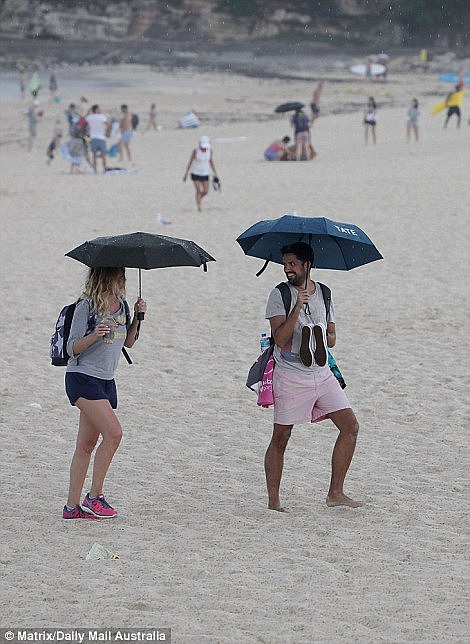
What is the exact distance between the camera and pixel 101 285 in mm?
5715

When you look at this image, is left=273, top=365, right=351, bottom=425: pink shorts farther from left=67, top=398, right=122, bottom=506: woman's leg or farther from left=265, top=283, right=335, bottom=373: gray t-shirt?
left=67, top=398, right=122, bottom=506: woman's leg

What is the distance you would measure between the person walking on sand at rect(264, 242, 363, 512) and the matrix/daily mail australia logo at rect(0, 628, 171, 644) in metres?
1.68

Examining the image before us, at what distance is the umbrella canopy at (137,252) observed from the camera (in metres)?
5.60

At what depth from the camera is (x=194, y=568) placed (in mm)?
5301

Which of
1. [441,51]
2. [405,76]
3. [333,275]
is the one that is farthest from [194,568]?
[441,51]

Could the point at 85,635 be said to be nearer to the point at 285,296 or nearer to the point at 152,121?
the point at 285,296

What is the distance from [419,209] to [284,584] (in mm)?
14491

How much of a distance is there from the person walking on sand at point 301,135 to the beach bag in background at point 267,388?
22.2 metres

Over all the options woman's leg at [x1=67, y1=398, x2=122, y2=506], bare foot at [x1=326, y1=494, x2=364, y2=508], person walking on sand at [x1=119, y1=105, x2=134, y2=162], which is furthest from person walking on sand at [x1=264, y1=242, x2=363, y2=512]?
person walking on sand at [x1=119, y1=105, x2=134, y2=162]

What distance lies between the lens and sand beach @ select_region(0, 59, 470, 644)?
4.85 metres

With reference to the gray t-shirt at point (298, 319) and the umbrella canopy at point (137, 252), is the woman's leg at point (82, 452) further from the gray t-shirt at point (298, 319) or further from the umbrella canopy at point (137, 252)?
the gray t-shirt at point (298, 319)

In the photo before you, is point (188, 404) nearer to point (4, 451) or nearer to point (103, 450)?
point (4, 451)

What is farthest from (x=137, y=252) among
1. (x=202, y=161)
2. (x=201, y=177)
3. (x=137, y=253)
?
(x=201, y=177)

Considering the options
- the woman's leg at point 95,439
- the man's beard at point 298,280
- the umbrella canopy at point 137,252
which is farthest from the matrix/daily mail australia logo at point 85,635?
the man's beard at point 298,280
